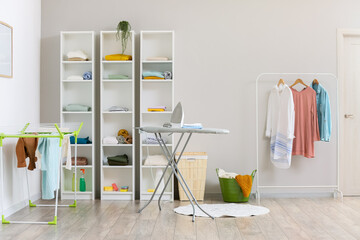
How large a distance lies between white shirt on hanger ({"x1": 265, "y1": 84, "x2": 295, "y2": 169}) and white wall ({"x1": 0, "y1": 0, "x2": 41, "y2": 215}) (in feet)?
9.29

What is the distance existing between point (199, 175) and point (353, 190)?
6.55ft

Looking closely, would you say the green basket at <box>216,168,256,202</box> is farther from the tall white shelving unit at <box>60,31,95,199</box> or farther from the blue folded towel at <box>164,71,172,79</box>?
the tall white shelving unit at <box>60,31,95,199</box>

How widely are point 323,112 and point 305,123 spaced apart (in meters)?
0.25

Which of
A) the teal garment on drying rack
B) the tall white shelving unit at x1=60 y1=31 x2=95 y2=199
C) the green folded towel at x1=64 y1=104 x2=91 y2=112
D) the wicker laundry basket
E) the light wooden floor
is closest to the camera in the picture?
the light wooden floor

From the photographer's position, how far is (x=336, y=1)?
6312mm

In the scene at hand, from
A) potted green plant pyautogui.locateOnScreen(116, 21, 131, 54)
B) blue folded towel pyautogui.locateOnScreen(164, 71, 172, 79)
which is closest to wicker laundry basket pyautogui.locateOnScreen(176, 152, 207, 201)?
blue folded towel pyautogui.locateOnScreen(164, 71, 172, 79)

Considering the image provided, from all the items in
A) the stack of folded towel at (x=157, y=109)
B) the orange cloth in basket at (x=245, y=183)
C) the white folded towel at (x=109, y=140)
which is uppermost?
the stack of folded towel at (x=157, y=109)

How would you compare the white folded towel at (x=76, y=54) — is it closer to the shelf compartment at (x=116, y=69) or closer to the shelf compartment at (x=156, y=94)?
the shelf compartment at (x=116, y=69)

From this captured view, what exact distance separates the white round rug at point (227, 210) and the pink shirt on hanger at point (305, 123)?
1.05m

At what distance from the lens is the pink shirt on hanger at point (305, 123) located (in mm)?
6047

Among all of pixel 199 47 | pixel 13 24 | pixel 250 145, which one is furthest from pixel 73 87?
pixel 250 145

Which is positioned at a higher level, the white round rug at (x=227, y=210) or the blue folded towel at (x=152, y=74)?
the blue folded towel at (x=152, y=74)

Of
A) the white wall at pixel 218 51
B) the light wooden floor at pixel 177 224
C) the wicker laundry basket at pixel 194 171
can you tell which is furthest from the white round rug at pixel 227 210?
the white wall at pixel 218 51

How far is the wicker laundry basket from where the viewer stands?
5887 mm
